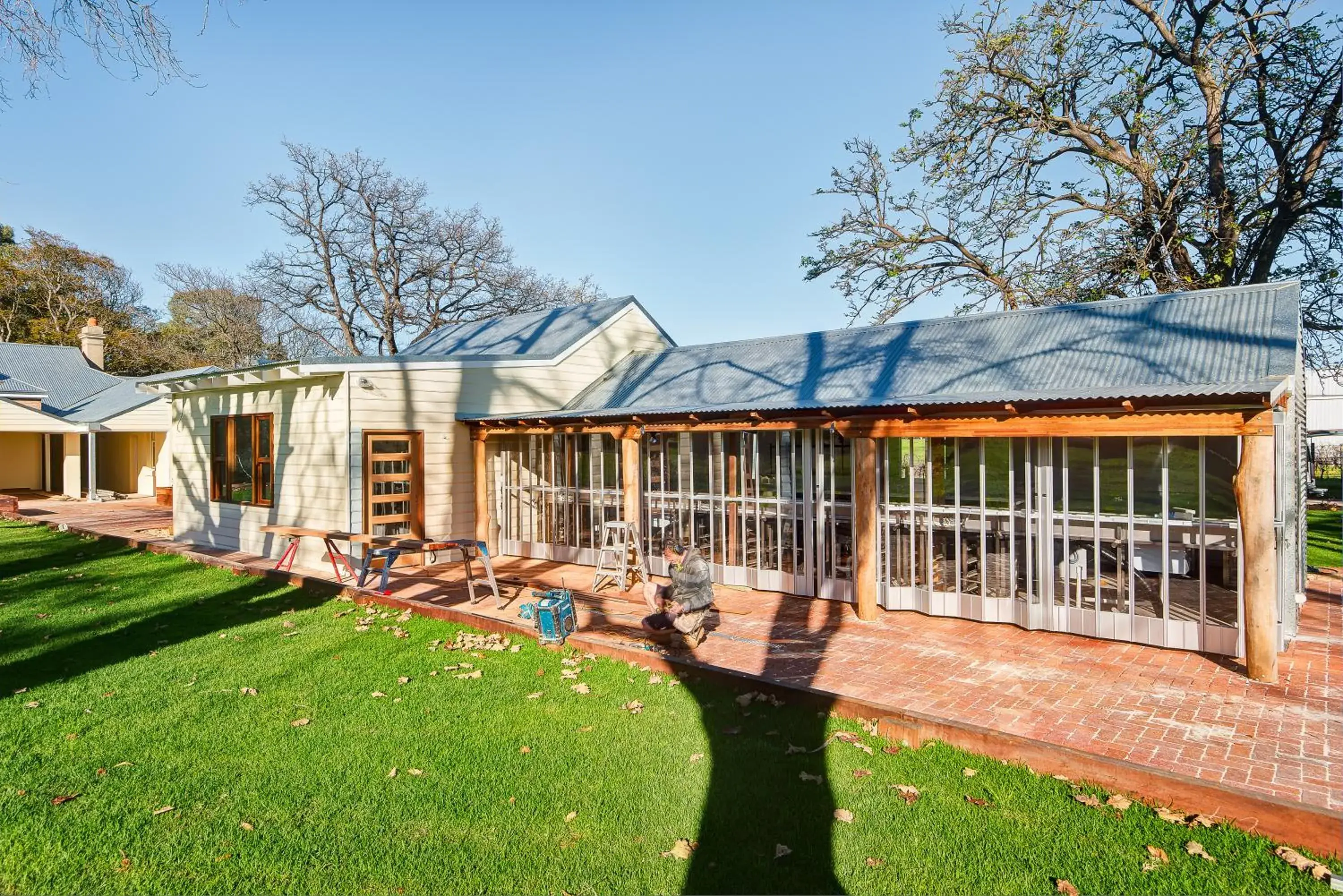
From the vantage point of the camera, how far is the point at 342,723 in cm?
562

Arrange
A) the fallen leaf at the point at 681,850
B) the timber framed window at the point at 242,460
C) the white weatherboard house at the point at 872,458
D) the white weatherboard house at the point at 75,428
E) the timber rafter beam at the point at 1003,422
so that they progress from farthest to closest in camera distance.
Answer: the white weatherboard house at the point at 75,428 → the timber framed window at the point at 242,460 → the white weatherboard house at the point at 872,458 → the timber rafter beam at the point at 1003,422 → the fallen leaf at the point at 681,850

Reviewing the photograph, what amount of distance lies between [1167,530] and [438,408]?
10513 mm

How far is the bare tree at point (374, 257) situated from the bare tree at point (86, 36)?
92.1 feet

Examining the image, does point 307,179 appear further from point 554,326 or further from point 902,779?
point 902,779

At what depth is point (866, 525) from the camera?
8758mm

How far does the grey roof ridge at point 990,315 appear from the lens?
28.9ft

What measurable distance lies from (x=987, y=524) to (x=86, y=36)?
972cm

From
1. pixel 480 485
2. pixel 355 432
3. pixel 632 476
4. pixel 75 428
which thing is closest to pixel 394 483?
pixel 355 432

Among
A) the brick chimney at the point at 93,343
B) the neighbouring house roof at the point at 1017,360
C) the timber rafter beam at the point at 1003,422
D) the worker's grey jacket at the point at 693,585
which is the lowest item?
the worker's grey jacket at the point at 693,585

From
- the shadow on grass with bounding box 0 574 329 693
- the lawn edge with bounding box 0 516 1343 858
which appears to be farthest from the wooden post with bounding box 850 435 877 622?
the shadow on grass with bounding box 0 574 329 693

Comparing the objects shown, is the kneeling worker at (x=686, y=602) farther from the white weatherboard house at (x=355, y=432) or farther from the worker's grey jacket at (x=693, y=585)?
the white weatherboard house at (x=355, y=432)

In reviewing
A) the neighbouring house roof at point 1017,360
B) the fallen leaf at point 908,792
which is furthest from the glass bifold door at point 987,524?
the fallen leaf at point 908,792

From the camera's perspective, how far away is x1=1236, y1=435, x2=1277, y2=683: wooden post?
616cm

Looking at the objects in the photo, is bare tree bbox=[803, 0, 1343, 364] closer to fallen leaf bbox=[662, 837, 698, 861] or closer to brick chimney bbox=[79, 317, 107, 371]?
fallen leaf bbox=[662, 837, 698, 861]
